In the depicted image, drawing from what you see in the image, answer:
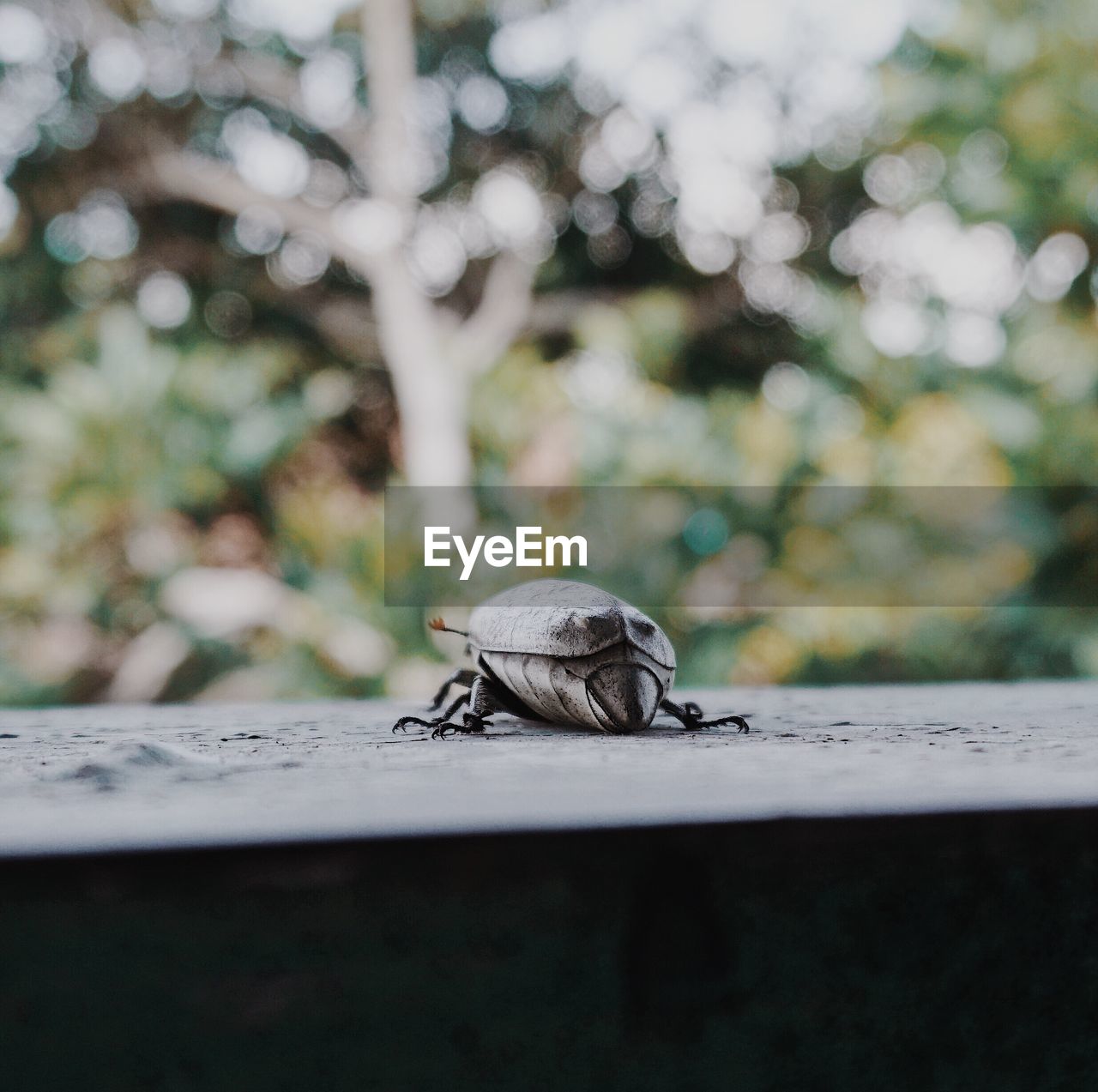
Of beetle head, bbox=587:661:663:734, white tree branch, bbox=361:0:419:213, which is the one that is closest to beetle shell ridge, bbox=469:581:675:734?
beetle head, bbox=587:661:663:734

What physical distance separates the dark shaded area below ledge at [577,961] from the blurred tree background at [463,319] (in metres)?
2.36

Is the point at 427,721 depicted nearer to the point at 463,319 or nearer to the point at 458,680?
the point at 458,680

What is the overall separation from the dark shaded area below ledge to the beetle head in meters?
0.22

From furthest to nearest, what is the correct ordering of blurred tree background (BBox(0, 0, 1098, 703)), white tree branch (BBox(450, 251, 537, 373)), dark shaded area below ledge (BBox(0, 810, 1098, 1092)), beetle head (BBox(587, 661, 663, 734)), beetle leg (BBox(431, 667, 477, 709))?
white tree branch (BBox(450, 251, 537, 373))
blurred tree background (BBox(0, 0, 1098, 703))
beetle leg (BBox(431, 667, 477, 709))
beetle head (BBox(587, 661, 663, 734))
dark shaded area below ledge (BBox(0, 810, 1098, 1092))

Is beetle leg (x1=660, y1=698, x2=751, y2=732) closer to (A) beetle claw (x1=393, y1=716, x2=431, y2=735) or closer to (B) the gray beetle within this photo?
(B) the gray beetle

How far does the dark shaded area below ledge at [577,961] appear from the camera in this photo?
10.1 inches

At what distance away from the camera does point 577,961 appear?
0.28 m

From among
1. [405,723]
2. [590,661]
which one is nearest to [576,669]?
[590,661]

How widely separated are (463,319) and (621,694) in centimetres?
390

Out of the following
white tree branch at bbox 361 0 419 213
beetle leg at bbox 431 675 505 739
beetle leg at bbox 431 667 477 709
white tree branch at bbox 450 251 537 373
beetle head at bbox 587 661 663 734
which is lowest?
beetle leg at bbox 431 667 477 709

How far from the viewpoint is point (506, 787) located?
13.5 inches

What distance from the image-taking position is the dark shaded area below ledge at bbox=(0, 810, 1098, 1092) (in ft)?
0.84

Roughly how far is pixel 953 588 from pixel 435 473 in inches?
66.5

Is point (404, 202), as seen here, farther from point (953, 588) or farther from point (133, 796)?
point (133, 796)
